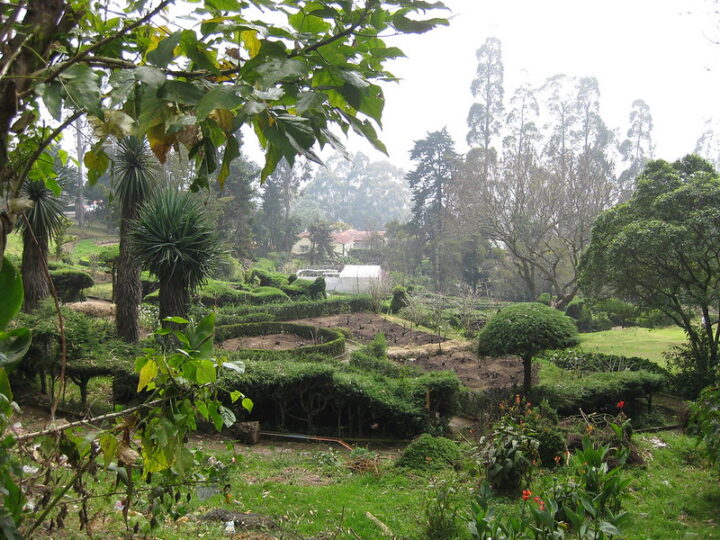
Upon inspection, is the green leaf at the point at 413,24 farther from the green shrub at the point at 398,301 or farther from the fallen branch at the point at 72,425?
the green shrub at the point at 398,301

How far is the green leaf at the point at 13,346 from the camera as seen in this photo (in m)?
0.90

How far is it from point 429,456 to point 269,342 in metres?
8.72

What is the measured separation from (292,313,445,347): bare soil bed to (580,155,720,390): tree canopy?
5.32 meters

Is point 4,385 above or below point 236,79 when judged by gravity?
below

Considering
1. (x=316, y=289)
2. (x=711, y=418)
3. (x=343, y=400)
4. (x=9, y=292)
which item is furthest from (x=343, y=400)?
(x=316, y=289)

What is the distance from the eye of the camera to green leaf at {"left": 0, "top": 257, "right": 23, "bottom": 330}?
0.91m

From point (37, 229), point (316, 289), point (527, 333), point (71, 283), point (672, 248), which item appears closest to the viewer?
point (527, 333)

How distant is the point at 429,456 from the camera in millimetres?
5961

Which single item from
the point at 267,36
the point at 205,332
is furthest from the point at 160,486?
the point at 267,36

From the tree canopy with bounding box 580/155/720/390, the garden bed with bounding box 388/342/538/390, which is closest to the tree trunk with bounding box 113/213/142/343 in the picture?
the garden bed with bounding box 388/342/538/390

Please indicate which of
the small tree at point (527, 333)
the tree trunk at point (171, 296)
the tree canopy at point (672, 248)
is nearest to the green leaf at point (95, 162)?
the small tree at point (527, 333)

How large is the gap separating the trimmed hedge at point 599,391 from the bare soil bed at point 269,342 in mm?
6630

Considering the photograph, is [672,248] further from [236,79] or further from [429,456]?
[236,79]

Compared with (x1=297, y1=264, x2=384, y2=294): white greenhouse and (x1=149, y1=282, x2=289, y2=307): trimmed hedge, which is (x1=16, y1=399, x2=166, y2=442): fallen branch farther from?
(x1=297, y1=264, x2=384, y2=294): white greenhouse
